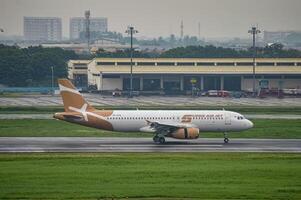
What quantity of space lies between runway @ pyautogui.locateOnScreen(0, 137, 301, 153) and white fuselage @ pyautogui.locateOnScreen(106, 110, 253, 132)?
4.63ft

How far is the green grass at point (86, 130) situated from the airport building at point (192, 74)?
70.7 meters

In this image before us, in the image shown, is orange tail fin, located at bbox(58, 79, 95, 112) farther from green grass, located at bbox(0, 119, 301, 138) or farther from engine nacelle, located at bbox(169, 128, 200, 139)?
engine nacelle, located at bbox(169, 128, 200, 139)

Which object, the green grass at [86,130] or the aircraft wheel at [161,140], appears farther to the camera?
the green grass at [86,130]

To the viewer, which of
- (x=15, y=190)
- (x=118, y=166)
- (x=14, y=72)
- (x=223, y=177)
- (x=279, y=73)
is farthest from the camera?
(x=14, y=72)

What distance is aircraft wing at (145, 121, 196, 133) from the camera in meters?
76.9

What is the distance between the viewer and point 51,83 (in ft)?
603

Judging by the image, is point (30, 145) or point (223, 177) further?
point (30, 145)

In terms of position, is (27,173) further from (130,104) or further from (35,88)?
(35,88)

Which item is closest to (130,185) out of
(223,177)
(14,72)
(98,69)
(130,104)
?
(223,177)

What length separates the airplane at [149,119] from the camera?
77.9m

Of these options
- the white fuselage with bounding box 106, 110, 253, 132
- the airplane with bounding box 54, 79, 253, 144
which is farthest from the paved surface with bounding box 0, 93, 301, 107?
the white fuselage with bounding box 106, 110, 253, 132

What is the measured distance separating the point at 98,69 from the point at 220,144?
302 ft

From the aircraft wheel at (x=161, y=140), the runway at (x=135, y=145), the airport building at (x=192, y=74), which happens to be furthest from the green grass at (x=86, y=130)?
the airport building at (x=192, y=74)

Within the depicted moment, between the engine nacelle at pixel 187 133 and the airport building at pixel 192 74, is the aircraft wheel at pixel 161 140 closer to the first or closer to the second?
the engine nacelle at pixel 187 133
